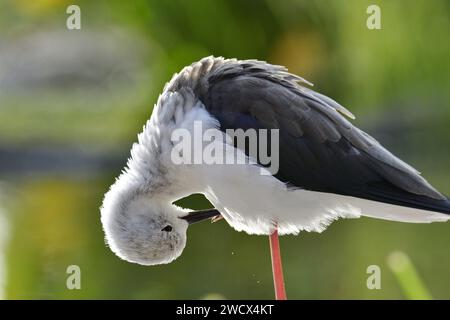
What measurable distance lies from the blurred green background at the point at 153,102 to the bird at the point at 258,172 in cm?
271

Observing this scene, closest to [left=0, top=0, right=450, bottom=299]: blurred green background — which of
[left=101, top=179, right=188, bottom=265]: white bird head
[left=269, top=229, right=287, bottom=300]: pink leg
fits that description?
[left=269, top=229, right=287, bottom=300]: pink leg

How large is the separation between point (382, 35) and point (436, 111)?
1.45 metres

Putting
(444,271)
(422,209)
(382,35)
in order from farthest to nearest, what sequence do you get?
(382,35) → (444,271) → (422,209)

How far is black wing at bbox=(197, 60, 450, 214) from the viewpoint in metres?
4.98

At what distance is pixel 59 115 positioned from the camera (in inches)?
560

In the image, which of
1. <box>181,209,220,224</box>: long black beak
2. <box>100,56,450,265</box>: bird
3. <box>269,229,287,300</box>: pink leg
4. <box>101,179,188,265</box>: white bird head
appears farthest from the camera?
<box>181,209,220,224</box>: long black beak

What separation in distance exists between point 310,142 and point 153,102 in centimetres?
794

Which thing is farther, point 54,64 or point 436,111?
point 54,64

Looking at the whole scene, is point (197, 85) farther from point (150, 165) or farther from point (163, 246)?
point (163, 246)

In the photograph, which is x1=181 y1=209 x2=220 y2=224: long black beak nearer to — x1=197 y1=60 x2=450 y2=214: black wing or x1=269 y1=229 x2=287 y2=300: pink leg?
x1=269 y1=229 x2=287 y2=300: pink leg

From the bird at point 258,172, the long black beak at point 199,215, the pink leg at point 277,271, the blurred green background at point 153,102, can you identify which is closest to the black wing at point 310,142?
the bird at point 258,172

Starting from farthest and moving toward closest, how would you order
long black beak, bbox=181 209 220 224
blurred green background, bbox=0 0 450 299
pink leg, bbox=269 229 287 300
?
1. blurred green background, bbox=0 0 450 299
2. long black beak, bbox=181 209 220 224
3. pink leg, bbox=269 229 287 300
